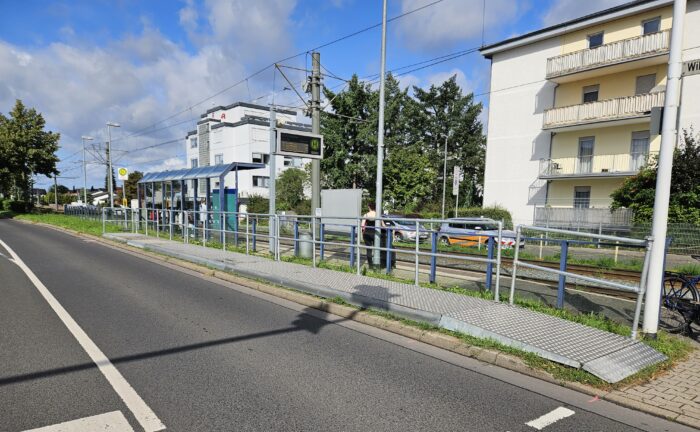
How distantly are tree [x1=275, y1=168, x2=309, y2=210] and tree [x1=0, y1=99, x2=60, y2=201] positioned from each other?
2201cm

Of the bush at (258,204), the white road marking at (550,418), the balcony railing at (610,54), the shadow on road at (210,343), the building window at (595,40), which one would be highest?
the building window at (595,40)

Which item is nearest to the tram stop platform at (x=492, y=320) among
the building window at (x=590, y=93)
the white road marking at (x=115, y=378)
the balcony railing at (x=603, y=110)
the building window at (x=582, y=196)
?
the white road marking at (x=115, y=378)

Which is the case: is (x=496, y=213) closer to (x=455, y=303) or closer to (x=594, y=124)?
(x=594, y=124)

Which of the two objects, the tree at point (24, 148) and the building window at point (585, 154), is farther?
the tree at point (24, 148)

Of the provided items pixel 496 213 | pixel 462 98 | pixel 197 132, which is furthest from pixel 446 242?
pixel 197 132

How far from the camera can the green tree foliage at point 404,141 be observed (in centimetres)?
3684

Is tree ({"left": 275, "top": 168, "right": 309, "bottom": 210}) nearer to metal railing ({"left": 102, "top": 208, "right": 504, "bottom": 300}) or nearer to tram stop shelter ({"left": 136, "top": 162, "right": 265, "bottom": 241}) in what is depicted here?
tram stop shelter ({"left": 136, "top": 162, "right": 265, "bottom": 241})

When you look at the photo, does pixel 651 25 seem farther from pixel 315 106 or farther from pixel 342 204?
pixel 342 204

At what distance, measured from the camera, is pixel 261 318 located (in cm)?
599

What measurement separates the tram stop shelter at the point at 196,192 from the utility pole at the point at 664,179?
35.8 ft

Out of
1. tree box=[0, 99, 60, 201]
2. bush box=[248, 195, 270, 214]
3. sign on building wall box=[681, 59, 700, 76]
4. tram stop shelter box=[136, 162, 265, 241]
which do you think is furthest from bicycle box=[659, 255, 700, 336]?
tree box=[0, 99, 60, 201]

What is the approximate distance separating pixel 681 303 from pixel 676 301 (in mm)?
61

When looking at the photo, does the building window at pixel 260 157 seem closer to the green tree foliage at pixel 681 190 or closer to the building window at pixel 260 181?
the building window at pixel 260 181

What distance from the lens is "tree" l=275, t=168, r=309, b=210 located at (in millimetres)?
43156
